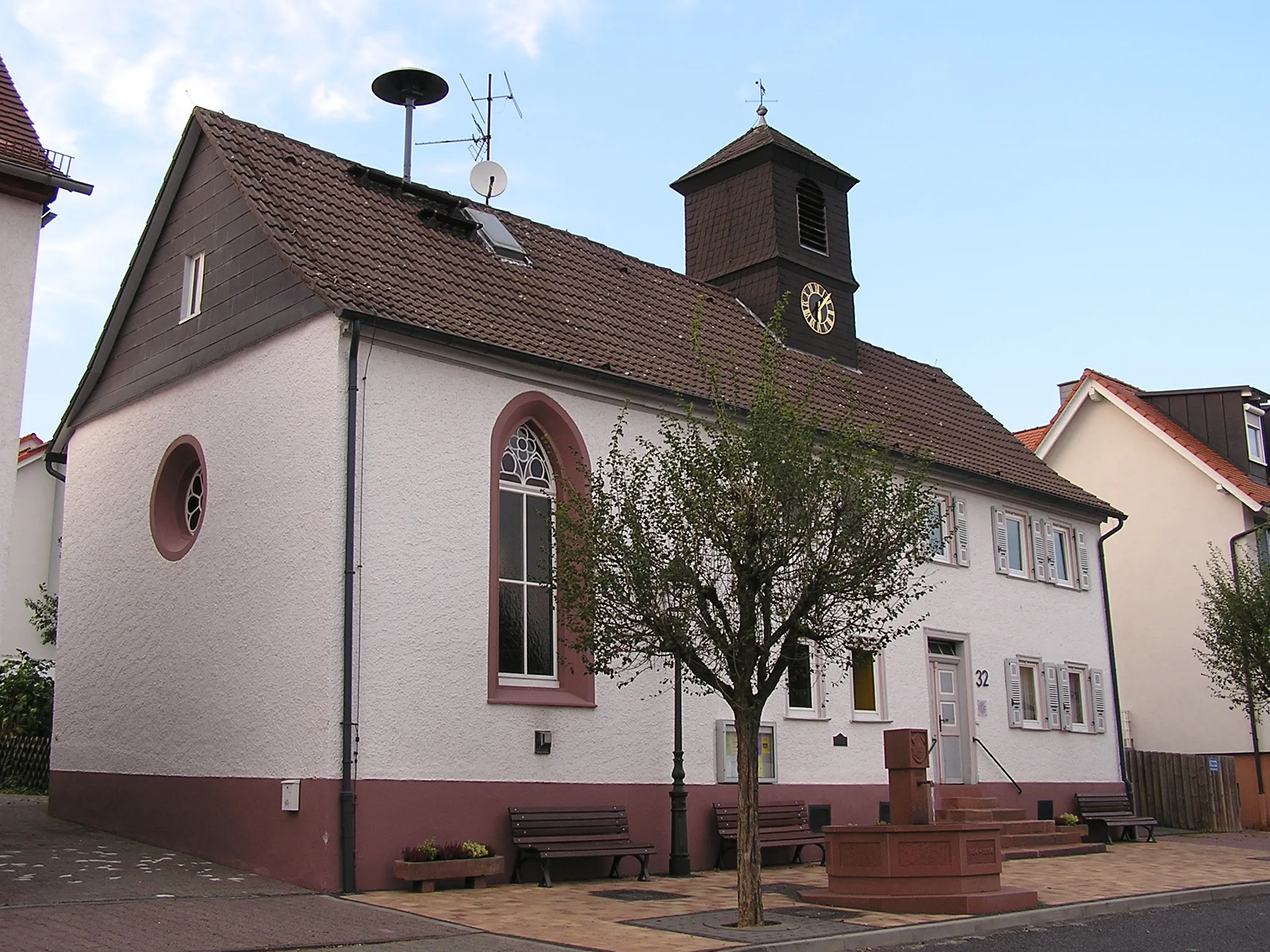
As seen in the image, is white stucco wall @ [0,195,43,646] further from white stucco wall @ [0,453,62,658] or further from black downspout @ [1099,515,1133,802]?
white stucco wall @ [0,453,62,658]

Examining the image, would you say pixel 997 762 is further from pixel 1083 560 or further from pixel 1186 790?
pixel 1186 790

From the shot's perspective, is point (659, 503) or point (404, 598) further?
point (404, 598)

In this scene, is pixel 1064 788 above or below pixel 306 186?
below

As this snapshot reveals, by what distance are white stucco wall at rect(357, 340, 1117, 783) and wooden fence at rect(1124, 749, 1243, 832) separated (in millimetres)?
10221

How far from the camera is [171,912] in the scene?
1087 cm

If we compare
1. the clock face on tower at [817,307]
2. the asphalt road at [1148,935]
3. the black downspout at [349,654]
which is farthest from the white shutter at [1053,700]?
the black downspout at [349,654]

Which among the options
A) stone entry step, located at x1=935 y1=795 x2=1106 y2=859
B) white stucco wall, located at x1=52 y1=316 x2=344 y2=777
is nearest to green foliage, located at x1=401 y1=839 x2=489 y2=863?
white stucco wall, located at x1=52 y1=316 x2=344 y2=777

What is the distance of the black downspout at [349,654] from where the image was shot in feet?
41.5

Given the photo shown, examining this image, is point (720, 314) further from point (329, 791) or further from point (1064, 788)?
point (329, 791)

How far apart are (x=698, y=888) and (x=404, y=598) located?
434 cm

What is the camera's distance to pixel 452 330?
14.8 m

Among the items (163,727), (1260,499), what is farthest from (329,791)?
(1260,499)

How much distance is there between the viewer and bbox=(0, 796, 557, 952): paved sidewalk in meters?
9.70

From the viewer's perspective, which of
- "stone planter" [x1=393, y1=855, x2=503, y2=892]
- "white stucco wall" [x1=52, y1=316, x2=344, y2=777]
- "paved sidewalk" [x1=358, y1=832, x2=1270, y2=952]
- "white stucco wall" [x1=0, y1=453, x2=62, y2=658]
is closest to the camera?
"paved sidewalk" [x1=358, y1=832, x2=1270, y2=952]
